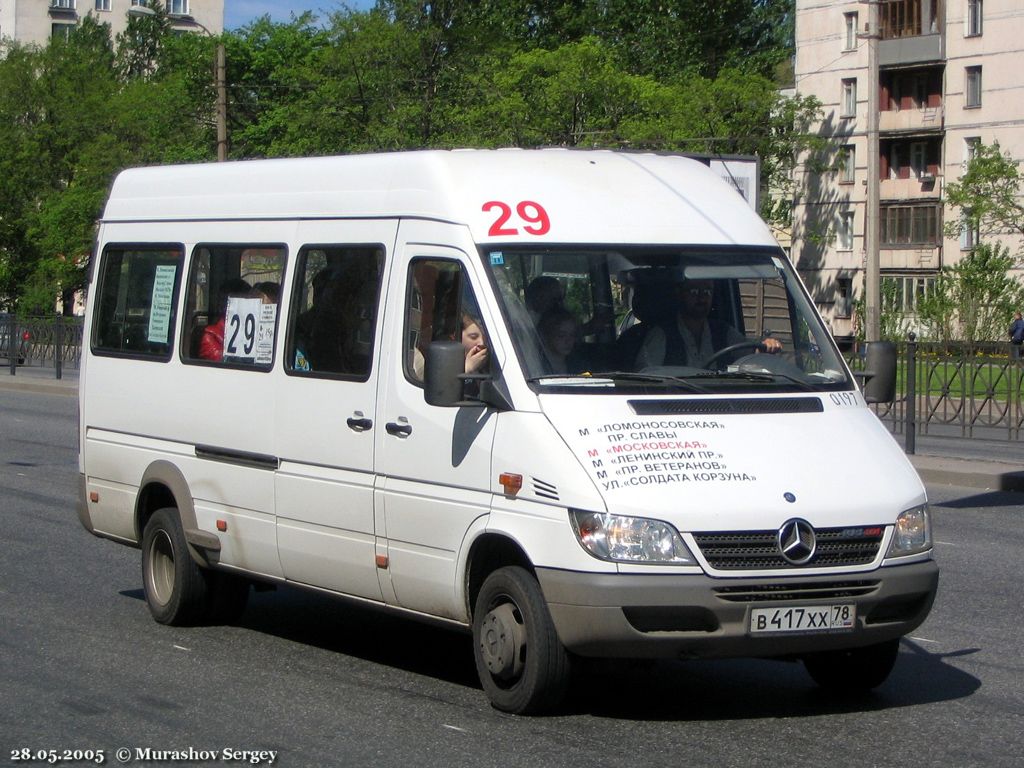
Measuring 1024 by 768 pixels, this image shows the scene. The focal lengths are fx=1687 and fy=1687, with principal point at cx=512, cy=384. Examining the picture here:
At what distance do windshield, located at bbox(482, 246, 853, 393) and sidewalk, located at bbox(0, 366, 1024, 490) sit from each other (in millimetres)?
10513

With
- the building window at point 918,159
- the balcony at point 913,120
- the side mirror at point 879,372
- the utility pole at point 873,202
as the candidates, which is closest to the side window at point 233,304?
the side mirror at point 879,372

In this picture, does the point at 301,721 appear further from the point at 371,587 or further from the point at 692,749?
the point at 692,749

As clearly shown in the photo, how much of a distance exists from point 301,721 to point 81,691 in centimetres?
119

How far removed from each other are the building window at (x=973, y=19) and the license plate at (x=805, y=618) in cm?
6620

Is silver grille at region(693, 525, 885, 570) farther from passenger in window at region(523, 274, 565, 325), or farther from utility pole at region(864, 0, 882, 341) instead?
utility pole at region(864, 0, 882, 341)

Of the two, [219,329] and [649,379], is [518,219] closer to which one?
[649,379]

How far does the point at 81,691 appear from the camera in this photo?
286 inches

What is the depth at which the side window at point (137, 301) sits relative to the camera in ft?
30.7

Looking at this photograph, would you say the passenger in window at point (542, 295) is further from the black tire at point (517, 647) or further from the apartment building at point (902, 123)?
the apartment building at point (902, 123)

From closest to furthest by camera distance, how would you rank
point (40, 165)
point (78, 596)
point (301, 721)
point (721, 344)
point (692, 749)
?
point (692, 749) < point (301, 721) < point (721, 344) < point (78, 596) < point (40, 165)

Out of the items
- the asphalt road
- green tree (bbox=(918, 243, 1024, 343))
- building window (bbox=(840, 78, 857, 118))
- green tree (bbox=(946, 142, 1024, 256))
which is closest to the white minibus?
the asphalt road

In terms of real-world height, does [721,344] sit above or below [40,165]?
below

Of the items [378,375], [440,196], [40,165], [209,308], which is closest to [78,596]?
[209,308]

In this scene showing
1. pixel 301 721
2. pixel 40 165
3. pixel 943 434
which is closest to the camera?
pixel 301 721
